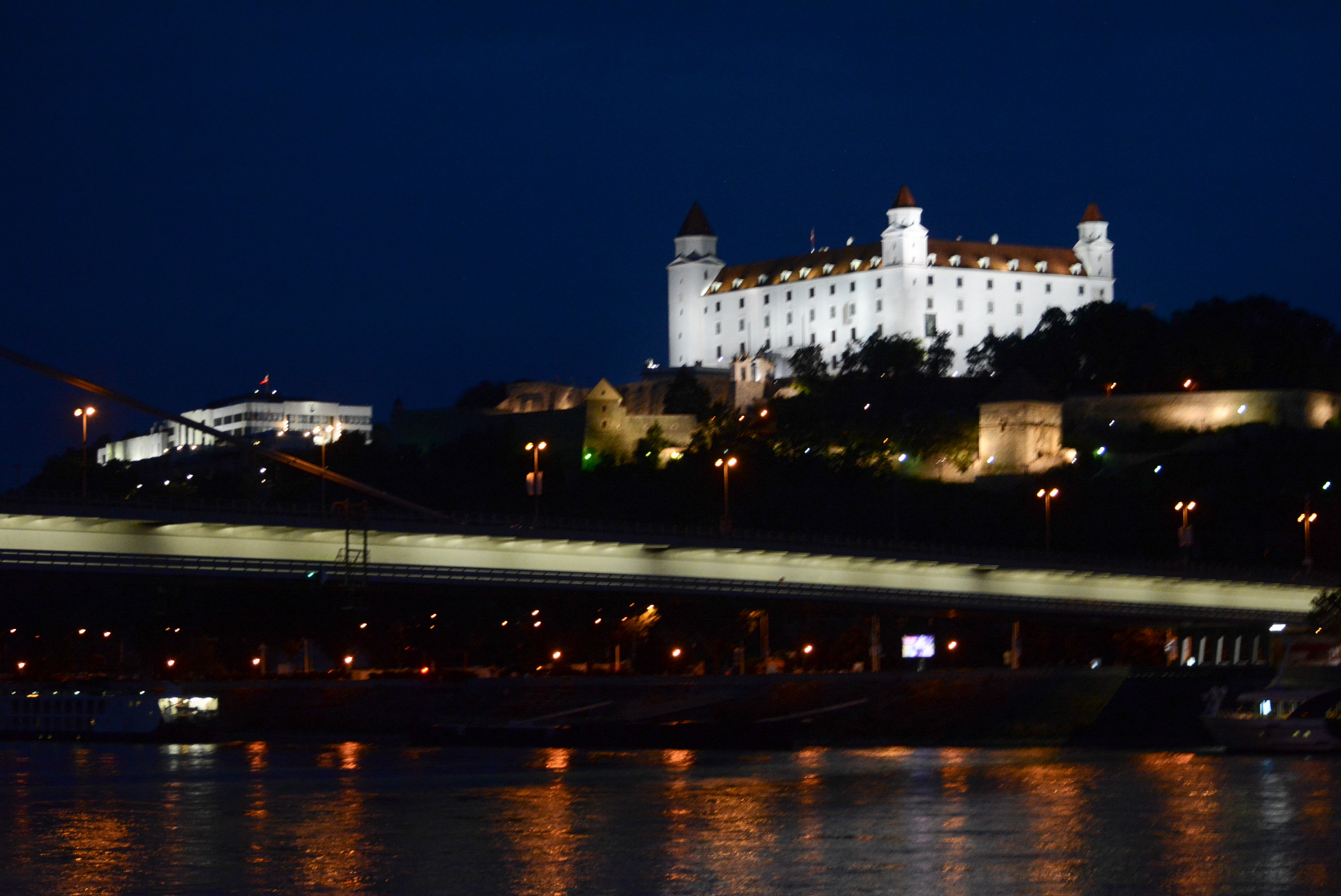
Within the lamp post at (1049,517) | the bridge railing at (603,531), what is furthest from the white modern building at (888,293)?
the bridge railing at (603,531)

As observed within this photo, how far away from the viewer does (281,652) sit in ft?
291

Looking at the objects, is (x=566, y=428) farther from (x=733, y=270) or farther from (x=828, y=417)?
(x=733, y=270)

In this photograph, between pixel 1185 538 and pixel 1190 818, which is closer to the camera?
pixel 1190 818

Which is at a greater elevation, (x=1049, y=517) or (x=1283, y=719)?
(x=1049, y=517)

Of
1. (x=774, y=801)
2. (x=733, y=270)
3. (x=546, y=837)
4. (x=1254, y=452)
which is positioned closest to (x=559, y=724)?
(x=774, y=801)

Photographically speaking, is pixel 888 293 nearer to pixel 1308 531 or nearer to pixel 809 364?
pixel 809 364

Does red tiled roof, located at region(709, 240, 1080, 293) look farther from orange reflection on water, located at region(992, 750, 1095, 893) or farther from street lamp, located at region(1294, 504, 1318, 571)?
orange reflection on water, located at region(992, 750, 1095, 893)

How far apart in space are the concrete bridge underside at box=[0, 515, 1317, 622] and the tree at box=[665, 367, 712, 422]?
7304 centimetres

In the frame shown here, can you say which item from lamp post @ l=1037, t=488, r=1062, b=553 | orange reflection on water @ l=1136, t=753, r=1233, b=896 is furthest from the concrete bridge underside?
lamp post @ l=1037, t=488, r=1062, b=553

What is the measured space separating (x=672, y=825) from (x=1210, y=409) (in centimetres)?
9985

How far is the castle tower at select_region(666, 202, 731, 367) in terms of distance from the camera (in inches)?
7023

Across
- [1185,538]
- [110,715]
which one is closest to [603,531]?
[110,715]

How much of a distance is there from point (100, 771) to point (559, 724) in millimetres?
15921

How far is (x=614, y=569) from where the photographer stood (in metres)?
62.9
